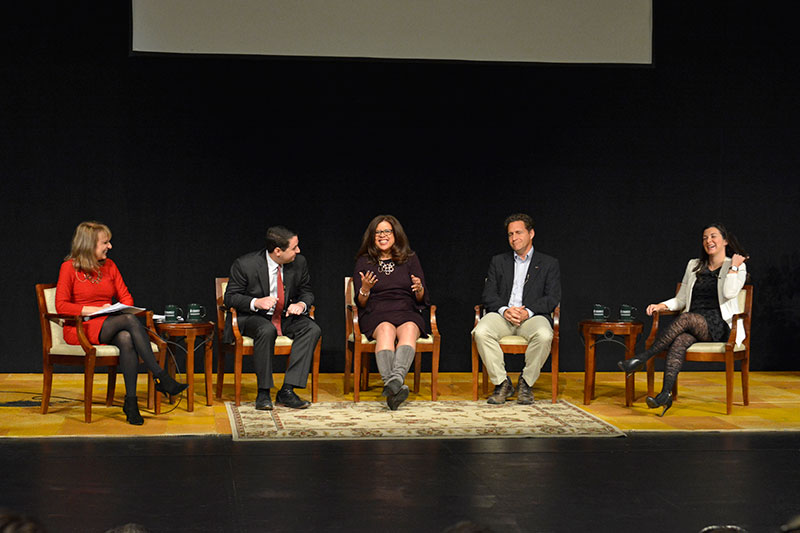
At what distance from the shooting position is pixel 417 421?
5070 mm

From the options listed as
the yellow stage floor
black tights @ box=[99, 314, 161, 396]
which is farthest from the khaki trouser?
black tights @ box=[99, 314, 161, 396]

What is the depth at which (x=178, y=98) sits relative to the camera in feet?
22.2

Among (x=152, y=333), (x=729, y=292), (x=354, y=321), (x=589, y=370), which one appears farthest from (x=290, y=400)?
(x=729, y=292)

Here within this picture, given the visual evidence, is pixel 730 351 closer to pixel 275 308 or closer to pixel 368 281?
pixel 368 281

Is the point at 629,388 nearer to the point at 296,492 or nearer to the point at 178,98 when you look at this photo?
the point at 296,492

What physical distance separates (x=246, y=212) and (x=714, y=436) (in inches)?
140

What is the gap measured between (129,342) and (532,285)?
94.6 inches

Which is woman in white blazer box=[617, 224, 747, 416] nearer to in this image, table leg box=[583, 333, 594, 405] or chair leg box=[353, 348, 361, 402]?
table leg box=[583, 333, 594, 405]

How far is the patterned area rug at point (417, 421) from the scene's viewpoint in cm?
476

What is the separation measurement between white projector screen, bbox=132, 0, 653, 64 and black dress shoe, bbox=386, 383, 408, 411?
261 cm

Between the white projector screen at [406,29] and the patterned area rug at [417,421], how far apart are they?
258 centimetres

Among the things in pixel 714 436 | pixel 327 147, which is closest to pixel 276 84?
pixel 327 147

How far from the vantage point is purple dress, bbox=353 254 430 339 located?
575 centimetres

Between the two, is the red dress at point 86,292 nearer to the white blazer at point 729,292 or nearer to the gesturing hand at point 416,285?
the gesturing hand at point 416,285
